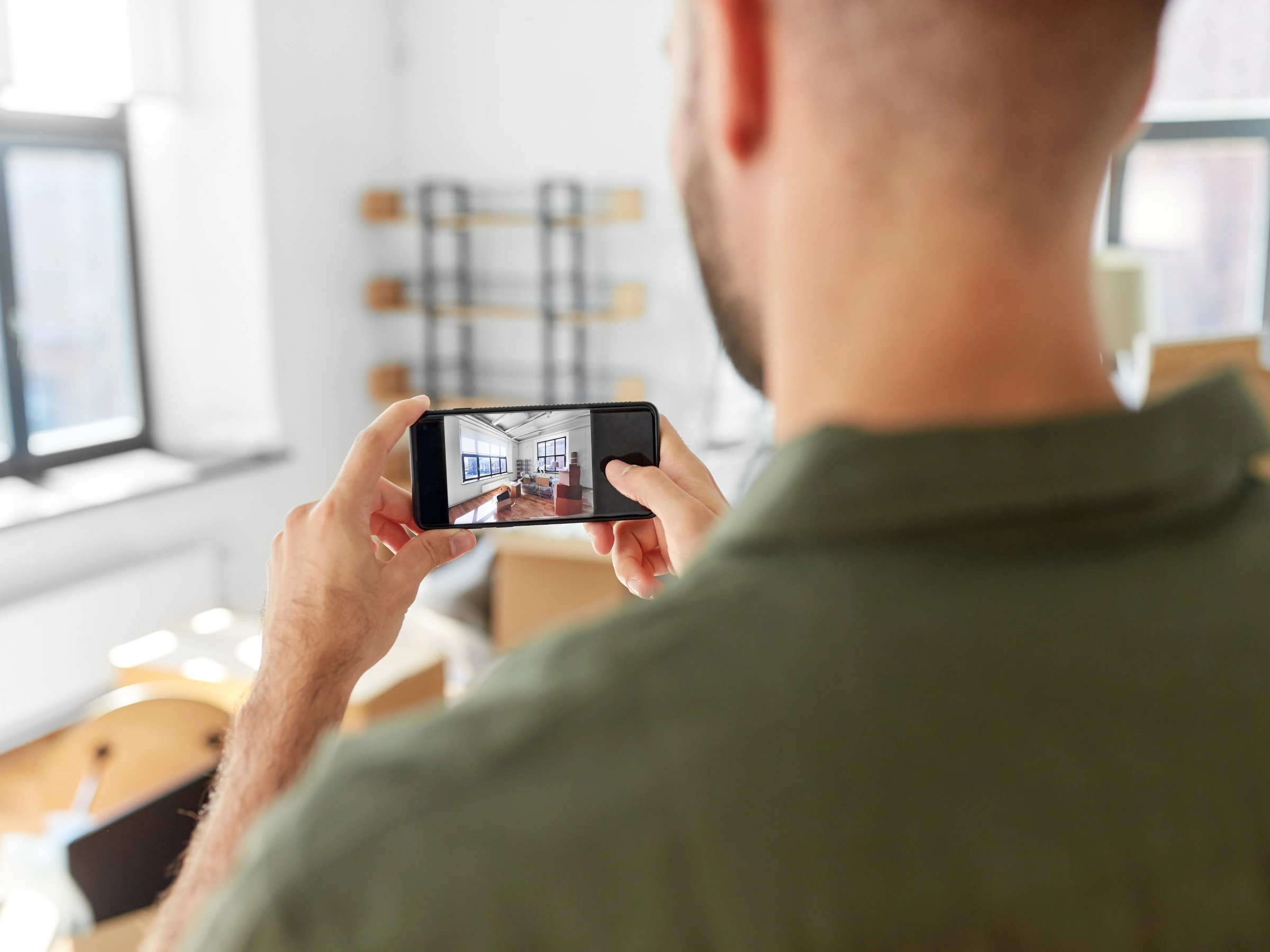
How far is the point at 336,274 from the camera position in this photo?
455 centimetres

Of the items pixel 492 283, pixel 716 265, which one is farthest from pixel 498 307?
pixel 716 265

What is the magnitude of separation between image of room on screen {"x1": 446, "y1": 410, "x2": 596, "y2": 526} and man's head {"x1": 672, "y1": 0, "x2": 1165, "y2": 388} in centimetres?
62

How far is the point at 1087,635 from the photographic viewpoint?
0.35 m

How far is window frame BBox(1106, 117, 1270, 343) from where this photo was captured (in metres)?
4.31

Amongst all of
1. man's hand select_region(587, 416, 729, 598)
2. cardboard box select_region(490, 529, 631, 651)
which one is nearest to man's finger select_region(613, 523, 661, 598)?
man's hand select_region(587, 416, 729, 598)

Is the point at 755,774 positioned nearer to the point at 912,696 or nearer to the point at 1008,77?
the point at 912,696

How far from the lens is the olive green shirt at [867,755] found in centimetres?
32

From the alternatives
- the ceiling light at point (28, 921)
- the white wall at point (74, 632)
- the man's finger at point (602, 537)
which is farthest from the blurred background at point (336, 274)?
the man's finger at point (602, 537)

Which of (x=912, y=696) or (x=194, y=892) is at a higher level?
(x=912, y=696)

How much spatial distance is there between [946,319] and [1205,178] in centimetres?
476

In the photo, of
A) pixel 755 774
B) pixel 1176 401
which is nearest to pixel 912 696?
pixel 755 774

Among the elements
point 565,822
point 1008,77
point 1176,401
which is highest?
point 1008,77

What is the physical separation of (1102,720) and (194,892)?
49 centimetres

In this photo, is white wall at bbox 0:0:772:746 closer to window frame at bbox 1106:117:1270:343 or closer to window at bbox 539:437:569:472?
window frame at bbox 1106:117:1270:343
